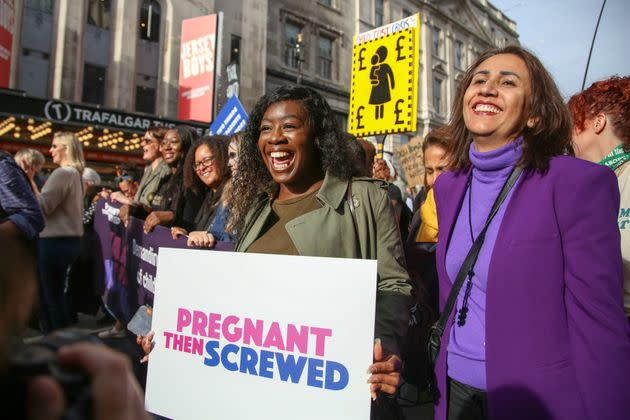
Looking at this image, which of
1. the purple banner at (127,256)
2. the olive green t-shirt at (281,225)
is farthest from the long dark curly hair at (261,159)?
the purple banner at (127,256)

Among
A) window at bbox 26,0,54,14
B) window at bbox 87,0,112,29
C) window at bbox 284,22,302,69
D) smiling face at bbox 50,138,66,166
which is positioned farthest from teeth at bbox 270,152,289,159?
window at bbox 284,22,302,69

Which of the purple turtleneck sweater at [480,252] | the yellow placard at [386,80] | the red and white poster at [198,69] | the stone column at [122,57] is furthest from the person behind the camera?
the stone column at [122,57]

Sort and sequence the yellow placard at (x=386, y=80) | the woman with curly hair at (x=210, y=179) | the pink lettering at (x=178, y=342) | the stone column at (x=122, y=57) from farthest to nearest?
the stone column at (x=122, y=57) → the yellow placard at (x=386, y=80) → the woman with curly hair at (x=210, y=179) → the pink lettering at (x=178, y=342)

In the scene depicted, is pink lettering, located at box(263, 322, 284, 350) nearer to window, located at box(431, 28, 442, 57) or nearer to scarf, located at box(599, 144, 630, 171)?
scarf, located at box(599, 144, 630, 171)

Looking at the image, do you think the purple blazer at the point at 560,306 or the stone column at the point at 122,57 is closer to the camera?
the purple blazer at the point at 560,306

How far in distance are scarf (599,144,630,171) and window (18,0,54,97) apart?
609 inches

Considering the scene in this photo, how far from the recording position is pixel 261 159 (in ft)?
7.36

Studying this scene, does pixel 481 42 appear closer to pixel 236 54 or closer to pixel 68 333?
pixel 236 54

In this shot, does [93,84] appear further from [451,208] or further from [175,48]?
[451,208]

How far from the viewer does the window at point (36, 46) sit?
43.9ft

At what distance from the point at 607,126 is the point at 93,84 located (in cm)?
1588

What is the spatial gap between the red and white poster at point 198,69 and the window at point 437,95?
62.0 feet

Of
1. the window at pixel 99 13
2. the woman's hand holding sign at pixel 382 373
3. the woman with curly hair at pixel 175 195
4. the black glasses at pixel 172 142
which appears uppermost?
the window at pixel 99 13

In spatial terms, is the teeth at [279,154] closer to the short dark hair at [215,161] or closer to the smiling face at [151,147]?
the short dark hair at [215,161]
